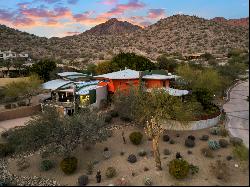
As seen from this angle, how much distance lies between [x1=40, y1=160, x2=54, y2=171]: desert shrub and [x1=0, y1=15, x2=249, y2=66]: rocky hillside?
60516 mm

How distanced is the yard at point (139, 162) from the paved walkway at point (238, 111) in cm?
189

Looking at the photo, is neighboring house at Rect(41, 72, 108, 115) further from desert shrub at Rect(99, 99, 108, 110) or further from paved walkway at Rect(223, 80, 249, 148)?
paved walkway at Rect(223, 80, 249, 148)

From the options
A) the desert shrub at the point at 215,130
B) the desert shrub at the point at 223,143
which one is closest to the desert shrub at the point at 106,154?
the desert shrub at the point at 223,143

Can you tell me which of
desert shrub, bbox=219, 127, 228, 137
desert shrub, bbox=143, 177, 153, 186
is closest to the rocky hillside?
desert shrub, bbox=219, 127, 228, 137

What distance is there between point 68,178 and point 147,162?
262 inches

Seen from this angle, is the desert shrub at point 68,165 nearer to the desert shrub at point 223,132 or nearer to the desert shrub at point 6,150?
the desert shrub at point 6,150

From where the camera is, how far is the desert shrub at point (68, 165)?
27.4m

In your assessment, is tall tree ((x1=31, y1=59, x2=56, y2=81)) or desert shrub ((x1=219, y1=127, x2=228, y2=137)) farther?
tall tree ((x1=31, y1=59, x2=56, y2=81))

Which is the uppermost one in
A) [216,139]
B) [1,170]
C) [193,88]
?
[193,88]

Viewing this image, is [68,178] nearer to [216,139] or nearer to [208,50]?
[216,139]

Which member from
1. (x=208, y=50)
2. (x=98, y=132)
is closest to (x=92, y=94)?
(x=98, y=132)

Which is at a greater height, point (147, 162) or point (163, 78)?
point (163, 78)

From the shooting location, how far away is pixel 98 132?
30.1 meters

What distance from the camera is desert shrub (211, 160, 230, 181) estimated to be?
889 inches
